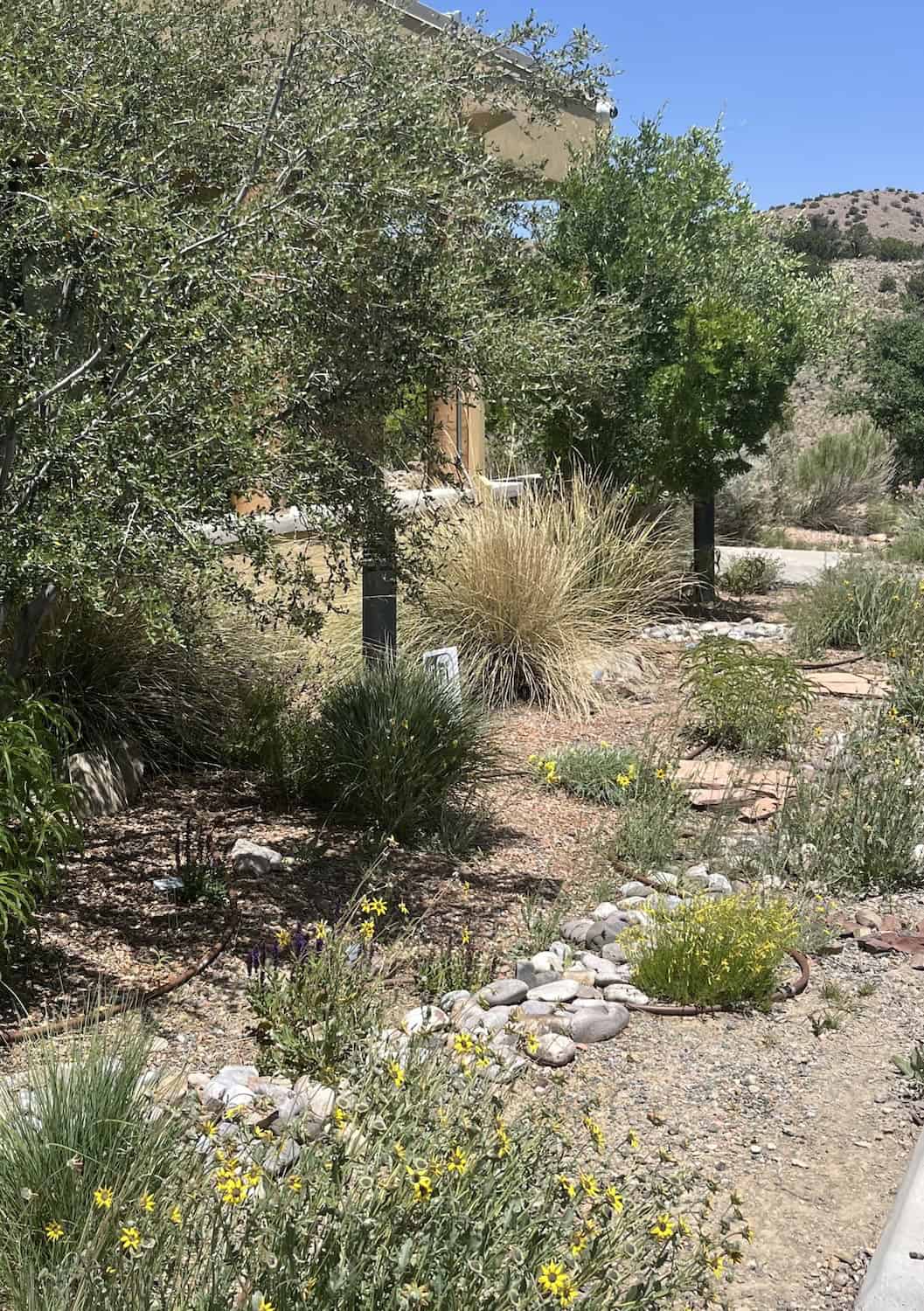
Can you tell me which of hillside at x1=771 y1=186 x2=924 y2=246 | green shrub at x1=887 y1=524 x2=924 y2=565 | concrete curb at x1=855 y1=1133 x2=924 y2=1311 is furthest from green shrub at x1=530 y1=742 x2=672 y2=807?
hillside at x1=771 y1=186 x2=924 y2=246

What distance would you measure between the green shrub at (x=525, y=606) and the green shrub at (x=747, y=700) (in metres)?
0.81

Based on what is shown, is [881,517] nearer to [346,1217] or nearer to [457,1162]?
[457,1162]

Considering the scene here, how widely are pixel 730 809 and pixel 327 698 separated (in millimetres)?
2008

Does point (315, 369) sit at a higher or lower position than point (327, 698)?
higher

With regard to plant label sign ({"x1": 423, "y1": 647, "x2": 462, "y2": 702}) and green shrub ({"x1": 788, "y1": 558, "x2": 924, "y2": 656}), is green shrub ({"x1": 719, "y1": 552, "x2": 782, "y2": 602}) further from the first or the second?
plant label sign ({"x1": 423, "y1": 647, "x2": 462, "y2": 702})

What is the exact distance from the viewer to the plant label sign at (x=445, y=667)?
22.5 feet

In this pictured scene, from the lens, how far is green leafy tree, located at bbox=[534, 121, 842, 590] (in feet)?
36.3

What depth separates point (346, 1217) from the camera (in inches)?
95.3

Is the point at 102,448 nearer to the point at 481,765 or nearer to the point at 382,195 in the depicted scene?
the point at 382,195

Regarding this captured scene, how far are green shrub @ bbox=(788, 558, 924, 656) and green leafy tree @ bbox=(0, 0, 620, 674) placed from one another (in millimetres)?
Result: 5162

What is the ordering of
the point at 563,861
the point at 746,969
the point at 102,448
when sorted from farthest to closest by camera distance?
the point at 563,861 → the point at 746,969 → the point at 102,448

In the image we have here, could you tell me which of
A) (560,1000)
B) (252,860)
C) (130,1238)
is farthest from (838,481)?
(130,1238)

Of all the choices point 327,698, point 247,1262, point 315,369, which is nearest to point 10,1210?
point 247,1262

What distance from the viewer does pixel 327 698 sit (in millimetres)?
6648
